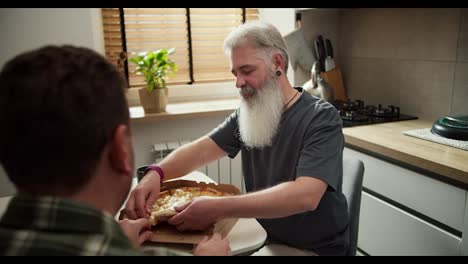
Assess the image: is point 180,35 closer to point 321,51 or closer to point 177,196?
point 321,51

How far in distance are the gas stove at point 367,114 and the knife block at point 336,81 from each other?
8.6 inches

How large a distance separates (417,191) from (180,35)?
5.65 ft

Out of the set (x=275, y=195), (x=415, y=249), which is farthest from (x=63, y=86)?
(x=415, y=249)

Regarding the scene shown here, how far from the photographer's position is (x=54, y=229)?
49cm

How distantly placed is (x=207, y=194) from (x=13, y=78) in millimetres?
669

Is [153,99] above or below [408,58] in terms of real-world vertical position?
below

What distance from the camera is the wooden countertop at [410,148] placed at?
50.3 inches

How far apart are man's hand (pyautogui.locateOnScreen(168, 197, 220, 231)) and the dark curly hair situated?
0.39 metres

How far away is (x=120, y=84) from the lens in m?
0.57

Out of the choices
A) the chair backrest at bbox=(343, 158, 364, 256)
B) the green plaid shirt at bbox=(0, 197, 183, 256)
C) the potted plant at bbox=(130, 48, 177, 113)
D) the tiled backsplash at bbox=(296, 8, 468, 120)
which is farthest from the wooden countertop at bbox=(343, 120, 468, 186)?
the green plaid shirt at bbox=(0, 197, 183, 256)

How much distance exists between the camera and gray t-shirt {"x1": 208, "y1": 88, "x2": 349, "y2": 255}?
1056mm

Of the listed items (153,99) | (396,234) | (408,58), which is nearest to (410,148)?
(396,234)

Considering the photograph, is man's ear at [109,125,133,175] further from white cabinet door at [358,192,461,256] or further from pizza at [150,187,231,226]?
white cabinet door at [358,192,461,256]
